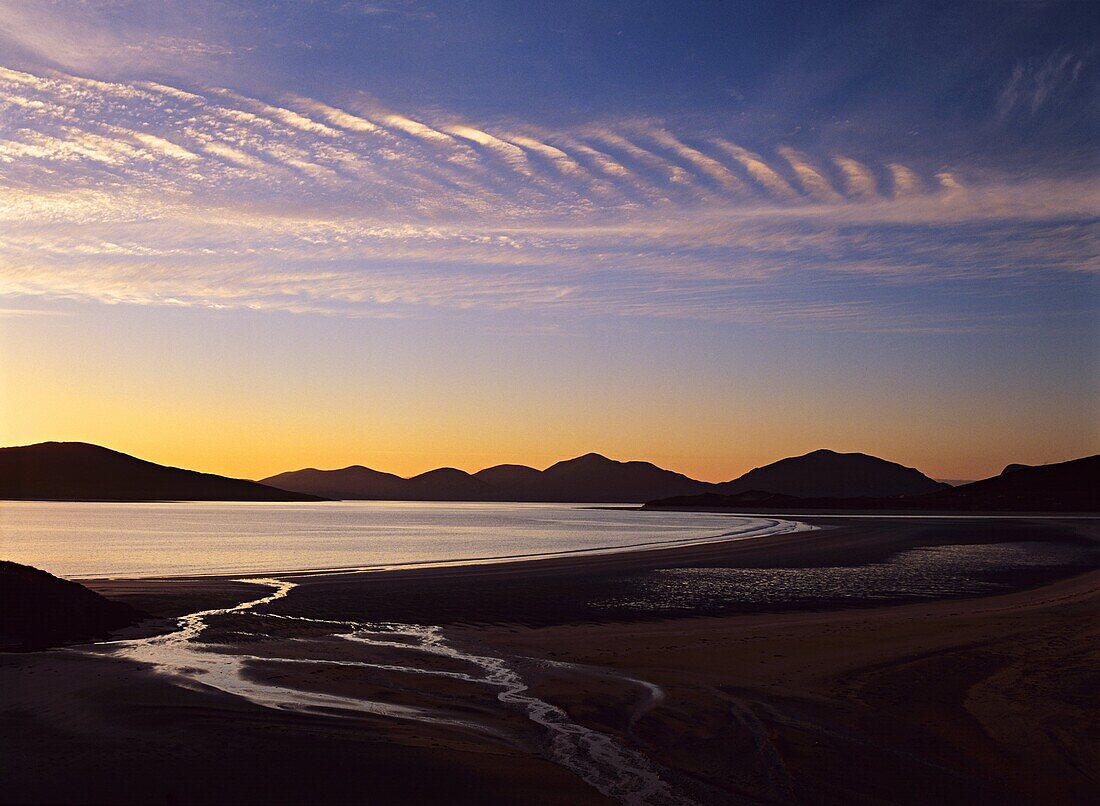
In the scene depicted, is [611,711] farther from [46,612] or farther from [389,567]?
[389,567]

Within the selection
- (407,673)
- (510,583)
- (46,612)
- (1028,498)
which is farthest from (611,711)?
(1028,498)

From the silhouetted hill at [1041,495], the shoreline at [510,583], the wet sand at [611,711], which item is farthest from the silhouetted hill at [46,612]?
the silhouetted hill at [1041,495]

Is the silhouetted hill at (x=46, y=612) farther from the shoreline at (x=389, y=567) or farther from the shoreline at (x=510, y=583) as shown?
the shoreline at (x=389, y=567)

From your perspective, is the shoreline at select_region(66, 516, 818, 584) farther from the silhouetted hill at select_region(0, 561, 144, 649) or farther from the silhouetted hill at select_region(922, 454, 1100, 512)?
the silhouetted hill at select_region(922, 454, 1100, 512)

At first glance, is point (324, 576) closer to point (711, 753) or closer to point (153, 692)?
point (153, 692)

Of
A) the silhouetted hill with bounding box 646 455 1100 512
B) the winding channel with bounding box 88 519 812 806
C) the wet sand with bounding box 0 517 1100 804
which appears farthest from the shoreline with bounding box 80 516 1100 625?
the silhouetted hill with bounding box 646 455 1100 512

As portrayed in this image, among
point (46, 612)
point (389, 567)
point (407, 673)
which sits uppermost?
point (46, 612)
